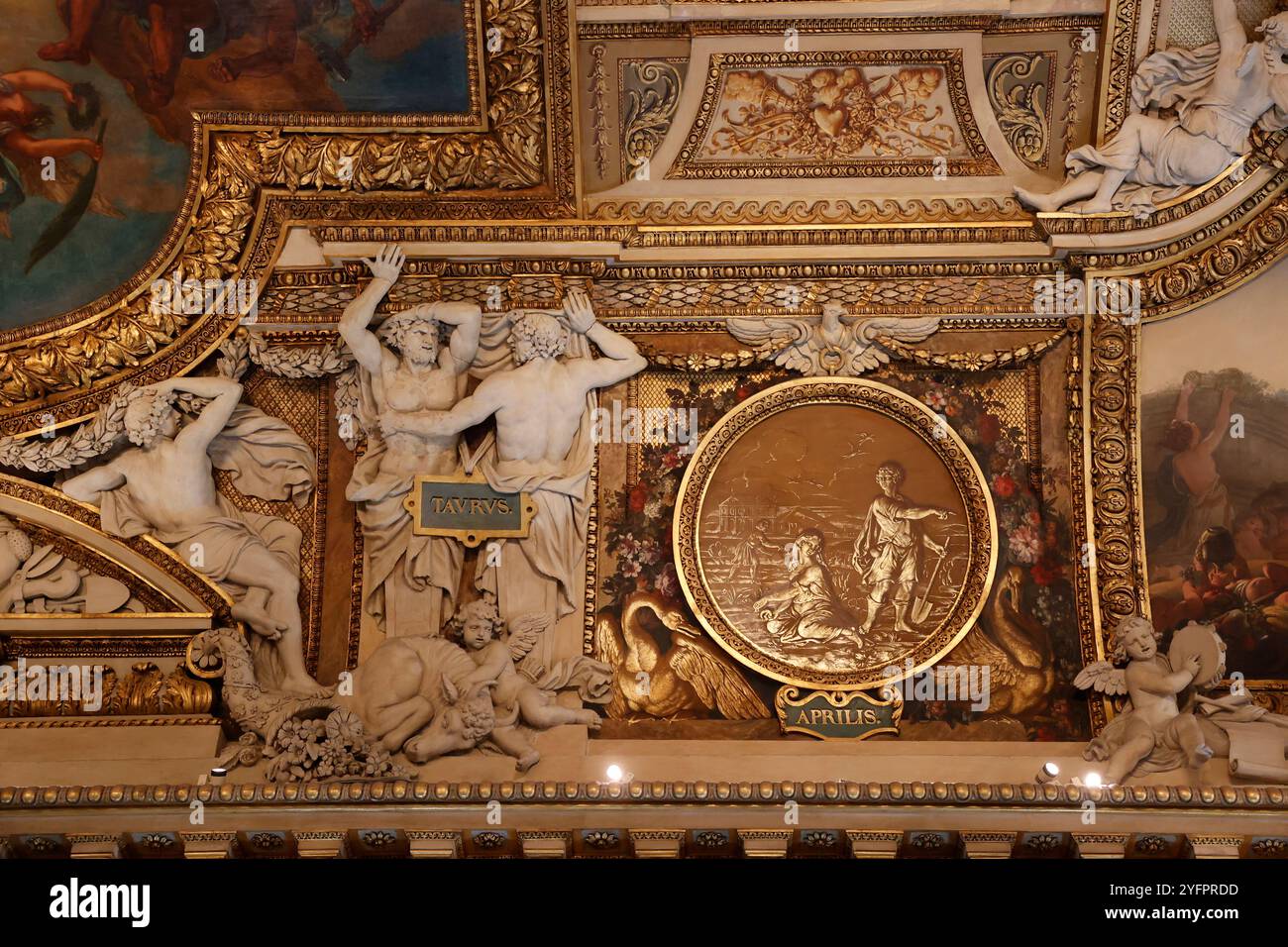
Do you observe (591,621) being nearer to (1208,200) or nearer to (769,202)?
(769,202)

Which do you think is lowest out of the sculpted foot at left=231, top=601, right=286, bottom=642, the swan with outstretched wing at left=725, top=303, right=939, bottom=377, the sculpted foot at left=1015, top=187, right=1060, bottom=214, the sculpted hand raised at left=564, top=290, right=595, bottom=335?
the sculpted foot at left=231, top=601, right=286, bottom=642

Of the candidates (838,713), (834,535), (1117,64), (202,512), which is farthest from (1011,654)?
(202,512)

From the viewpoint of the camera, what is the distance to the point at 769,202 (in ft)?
37.2

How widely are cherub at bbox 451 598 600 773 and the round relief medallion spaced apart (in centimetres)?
105

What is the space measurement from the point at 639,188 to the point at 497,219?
933mm

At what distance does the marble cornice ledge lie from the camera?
9570mm

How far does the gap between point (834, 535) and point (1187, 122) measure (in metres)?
3.33

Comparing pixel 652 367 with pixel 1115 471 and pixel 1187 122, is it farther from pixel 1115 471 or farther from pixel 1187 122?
pixel 1187 122

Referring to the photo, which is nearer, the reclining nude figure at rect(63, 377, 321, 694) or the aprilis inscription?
the aprilis inscription

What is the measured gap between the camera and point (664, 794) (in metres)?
9.62

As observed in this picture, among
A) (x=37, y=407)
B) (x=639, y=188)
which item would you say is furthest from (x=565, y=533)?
(x=37, y=407)

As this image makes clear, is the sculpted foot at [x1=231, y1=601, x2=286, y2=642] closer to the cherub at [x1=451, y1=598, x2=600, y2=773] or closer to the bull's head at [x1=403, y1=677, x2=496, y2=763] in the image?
the cherub at [x1=451, y1=598, x2=600, y2=773]

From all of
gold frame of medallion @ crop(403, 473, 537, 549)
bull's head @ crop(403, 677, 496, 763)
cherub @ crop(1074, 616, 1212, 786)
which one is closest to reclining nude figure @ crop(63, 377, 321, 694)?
gold frame of medallion @ crop(403, 473, 537, 549)

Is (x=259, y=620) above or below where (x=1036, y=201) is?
below
